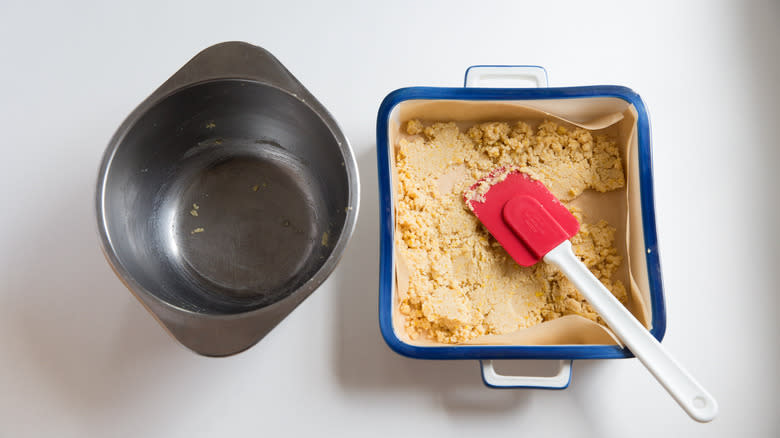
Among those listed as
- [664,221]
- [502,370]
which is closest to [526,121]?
[664,221]

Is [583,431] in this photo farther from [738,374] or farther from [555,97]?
[555,97]

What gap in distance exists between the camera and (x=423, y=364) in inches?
34.7

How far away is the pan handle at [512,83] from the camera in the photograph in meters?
0.77

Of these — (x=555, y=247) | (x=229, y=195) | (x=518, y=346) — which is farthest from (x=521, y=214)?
(x=229, y=195)

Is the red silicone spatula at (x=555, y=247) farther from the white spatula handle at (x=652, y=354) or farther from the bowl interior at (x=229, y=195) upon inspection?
the bowl interior at (x=229, y=195)

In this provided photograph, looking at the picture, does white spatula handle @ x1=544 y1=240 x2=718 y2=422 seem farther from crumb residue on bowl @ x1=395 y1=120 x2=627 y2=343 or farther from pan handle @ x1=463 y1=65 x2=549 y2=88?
pan handle @ x1=463 y1=65 x2=549 y2=88

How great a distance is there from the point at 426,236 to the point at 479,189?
124 millimetres

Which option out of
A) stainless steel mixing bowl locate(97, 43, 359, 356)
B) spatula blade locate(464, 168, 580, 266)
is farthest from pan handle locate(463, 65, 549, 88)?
stainless steel mixing bowl locate(97, 43, 359, 356)

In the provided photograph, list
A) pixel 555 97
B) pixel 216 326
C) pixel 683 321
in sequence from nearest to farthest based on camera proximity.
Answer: pixel 216 326
pixel 555 97
pixel 683 321

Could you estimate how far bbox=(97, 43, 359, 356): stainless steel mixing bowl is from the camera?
0.70 meters

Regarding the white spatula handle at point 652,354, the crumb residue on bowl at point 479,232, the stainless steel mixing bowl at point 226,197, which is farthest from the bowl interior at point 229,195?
the white spatula handle at point 652,354

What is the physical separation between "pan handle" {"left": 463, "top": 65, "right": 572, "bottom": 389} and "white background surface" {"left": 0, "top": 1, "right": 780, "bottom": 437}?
2.8 inches

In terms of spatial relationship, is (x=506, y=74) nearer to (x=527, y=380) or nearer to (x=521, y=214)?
(x=521, y=214)

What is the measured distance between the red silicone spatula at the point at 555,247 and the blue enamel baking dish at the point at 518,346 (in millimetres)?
34
